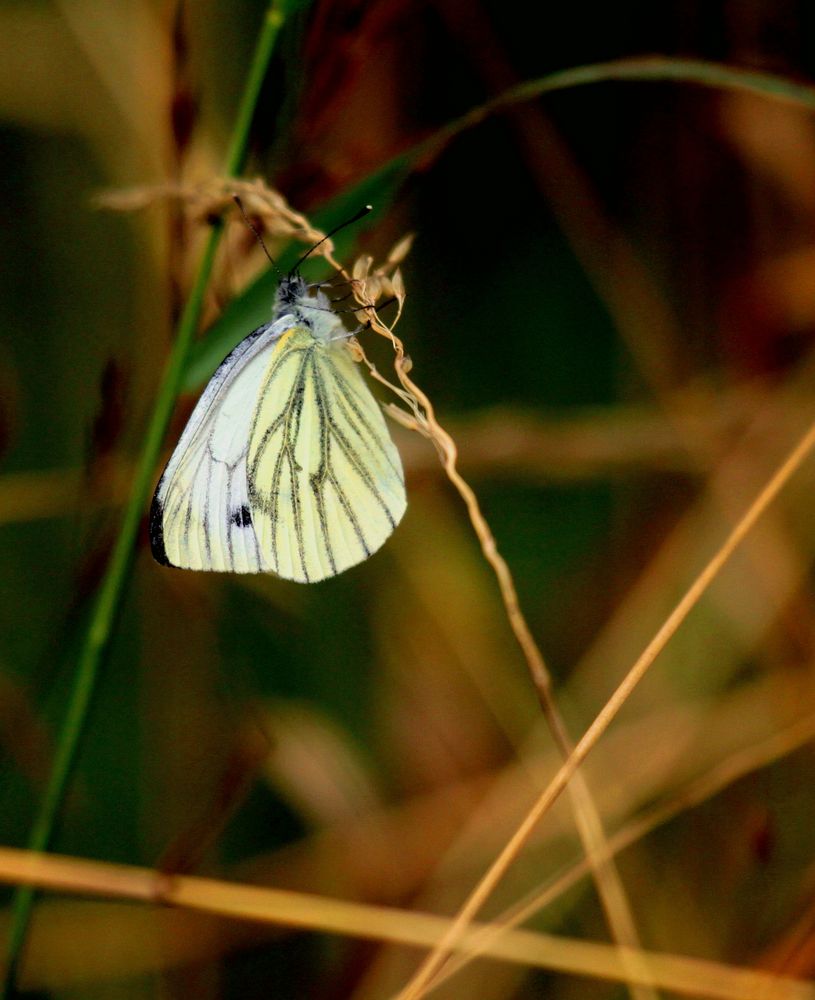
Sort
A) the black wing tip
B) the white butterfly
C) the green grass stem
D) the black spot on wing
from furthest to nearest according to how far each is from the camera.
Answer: the black spot on wing
the white butterfly
the black wing tip
the green grass stem

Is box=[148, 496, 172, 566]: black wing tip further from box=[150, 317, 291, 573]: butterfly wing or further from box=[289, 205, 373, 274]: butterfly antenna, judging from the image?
box=[289, 205, 373, 274]: butterfly antenna

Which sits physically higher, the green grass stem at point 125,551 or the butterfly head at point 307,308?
the butterfly head at point 307,308

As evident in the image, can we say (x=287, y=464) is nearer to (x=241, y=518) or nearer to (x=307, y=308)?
(x=241, y=518)

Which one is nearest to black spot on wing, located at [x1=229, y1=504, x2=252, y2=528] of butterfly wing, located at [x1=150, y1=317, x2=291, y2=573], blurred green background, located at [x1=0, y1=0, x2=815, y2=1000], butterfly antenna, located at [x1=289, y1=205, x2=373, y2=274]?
butterfly wing, located at [x1=150, y1=317, x2=291, y2=573]

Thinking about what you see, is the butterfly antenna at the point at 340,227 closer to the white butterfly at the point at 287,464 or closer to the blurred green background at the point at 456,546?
the white butterfly at the point at 287,464

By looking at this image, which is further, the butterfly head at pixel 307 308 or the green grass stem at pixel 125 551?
the butterfly head at pixel 307 308

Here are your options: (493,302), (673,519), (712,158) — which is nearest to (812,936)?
(673,519)

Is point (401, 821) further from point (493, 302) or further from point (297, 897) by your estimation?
point (493, 302)

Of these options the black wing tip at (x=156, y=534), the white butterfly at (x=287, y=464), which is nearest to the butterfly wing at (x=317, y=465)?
the white butterfly at (x=287, y=464)

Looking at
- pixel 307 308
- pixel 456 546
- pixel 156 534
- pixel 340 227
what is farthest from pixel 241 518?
pixel 456 546

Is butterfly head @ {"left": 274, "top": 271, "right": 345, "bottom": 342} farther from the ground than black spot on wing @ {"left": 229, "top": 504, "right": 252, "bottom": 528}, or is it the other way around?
butterfly head @ {"left": 274, "top": 271, "right": 345, "bottom": 342}
